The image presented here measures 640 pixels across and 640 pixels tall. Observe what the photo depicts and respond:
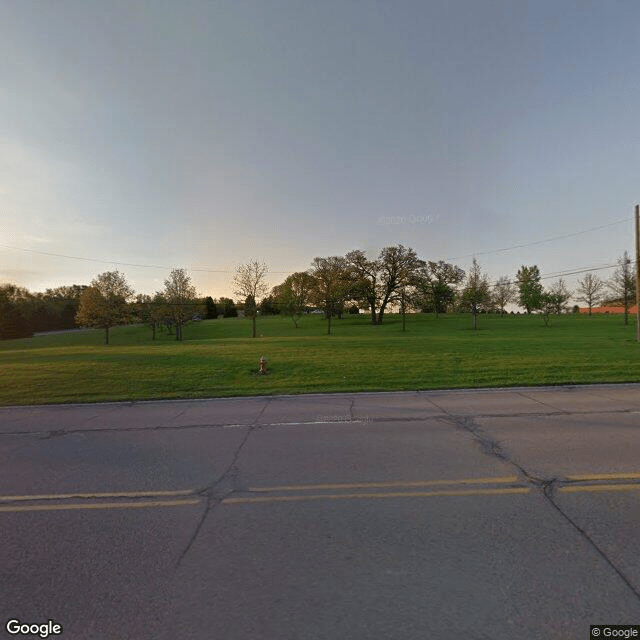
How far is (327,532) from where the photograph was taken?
123 inches

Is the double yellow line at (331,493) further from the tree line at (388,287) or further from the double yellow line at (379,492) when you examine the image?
the tree line at (388,287)

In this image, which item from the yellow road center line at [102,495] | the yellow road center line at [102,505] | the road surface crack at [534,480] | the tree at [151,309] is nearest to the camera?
the road surface crack at [534,480]

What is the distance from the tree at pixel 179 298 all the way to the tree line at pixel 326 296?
0.35 ft

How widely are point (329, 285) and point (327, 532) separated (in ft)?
135

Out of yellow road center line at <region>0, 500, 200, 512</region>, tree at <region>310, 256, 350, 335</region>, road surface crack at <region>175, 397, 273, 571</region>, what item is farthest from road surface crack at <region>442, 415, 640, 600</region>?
tree at <region>310, 256, 350, 335</region>

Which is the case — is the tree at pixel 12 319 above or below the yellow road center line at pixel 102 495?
above

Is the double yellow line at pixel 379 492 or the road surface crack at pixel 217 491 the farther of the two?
the double yellow line at pixel 379 492

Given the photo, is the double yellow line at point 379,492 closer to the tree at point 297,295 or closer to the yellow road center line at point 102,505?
the yellow road center line at point 102,505

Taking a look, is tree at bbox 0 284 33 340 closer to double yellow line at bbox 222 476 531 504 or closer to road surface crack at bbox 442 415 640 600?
double yellow line at bbox 222 476 531 504

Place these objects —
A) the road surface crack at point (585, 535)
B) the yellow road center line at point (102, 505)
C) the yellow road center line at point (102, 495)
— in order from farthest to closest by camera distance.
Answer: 1. the yellow road center line at point (102, 495)
2. the yellow road center line at point (102, 505)
3. the road surface crack at point (585, 535)

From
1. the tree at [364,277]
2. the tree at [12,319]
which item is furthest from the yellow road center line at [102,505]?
the tree at [12,319]

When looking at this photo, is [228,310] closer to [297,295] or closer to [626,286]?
[297,295]

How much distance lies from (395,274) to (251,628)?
52.1 meters

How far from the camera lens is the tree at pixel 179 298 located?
38.8 m
